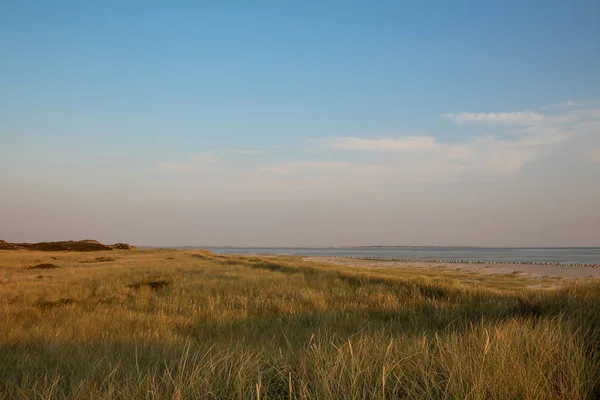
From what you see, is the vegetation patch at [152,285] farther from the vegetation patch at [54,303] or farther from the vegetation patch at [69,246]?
the vegetation patch at [69,246]

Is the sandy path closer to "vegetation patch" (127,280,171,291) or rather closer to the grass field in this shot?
the grass field

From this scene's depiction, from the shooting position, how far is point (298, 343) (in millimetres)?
5172

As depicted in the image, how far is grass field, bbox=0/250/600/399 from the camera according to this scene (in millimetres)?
2964

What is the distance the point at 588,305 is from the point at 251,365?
5963mm

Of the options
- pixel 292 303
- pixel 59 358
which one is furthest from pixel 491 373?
pixel 292 303

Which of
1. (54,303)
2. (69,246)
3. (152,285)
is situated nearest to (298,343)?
(54,303)

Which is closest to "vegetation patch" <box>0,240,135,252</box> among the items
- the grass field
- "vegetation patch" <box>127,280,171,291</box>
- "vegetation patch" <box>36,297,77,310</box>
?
"vegetation patch" <box>127,280,171,291</box>

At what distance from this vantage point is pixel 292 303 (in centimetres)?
898

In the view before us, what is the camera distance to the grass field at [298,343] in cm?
296

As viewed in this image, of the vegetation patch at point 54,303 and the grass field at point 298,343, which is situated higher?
the grass field at point 298,343

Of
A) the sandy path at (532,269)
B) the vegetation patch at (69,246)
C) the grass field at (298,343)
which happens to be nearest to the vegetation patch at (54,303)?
the grass field at (298,343)

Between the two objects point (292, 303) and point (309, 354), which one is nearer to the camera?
point (309, 354)

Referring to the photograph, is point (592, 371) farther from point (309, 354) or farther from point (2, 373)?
point (2, 373)

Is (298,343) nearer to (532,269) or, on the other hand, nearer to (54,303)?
(54,303)
